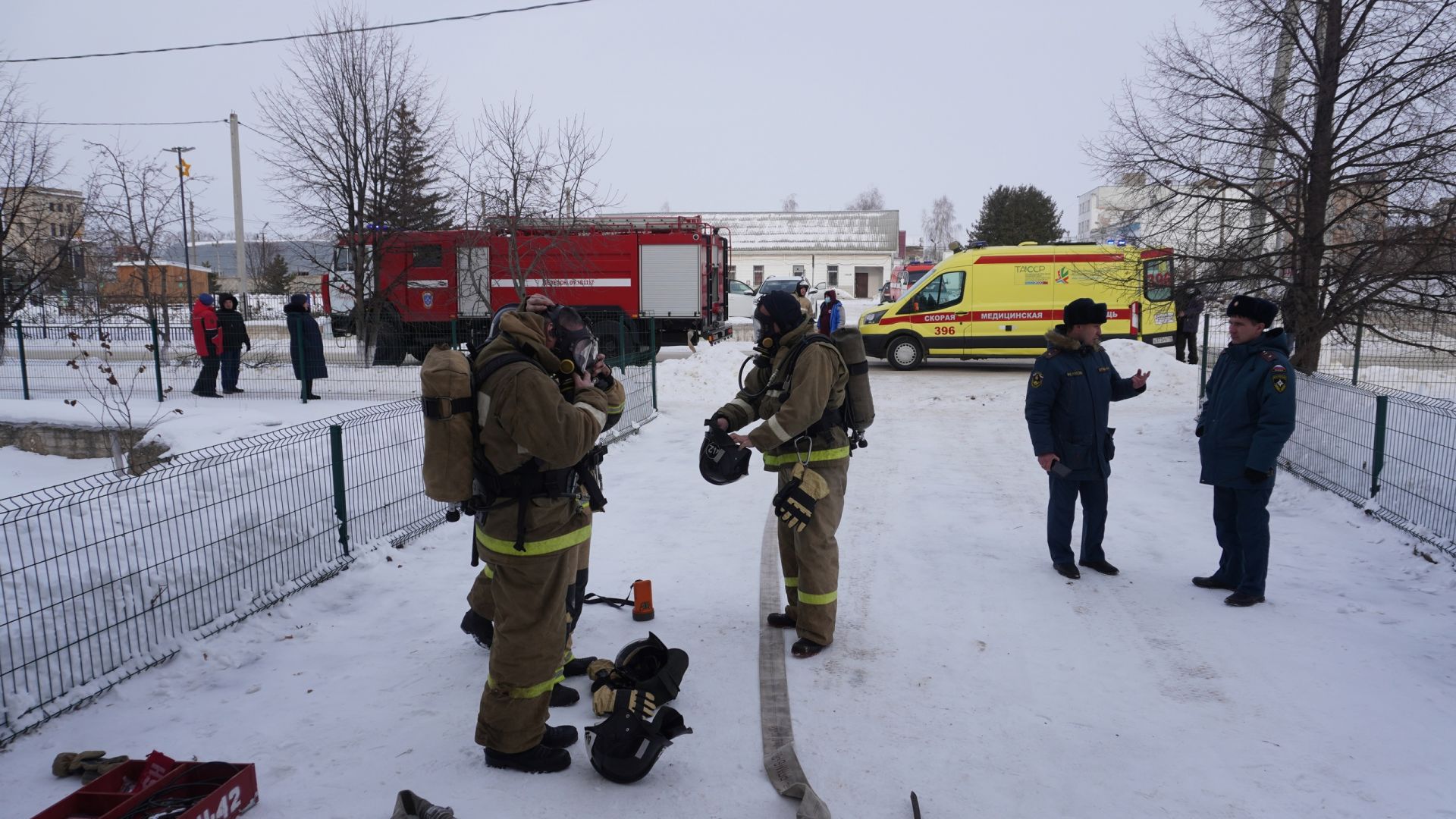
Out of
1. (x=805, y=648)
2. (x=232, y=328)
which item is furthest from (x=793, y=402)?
(x=232, y=328)

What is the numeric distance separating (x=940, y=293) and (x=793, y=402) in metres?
13.9

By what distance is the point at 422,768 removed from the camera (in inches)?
133

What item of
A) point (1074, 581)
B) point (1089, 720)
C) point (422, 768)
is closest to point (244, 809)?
point (422, 768)

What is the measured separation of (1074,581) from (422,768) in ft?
13.7

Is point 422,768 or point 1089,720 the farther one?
point 1089,720

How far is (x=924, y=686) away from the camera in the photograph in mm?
4121

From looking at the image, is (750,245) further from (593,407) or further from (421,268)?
(593,407)

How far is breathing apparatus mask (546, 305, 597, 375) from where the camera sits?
354 centimetres

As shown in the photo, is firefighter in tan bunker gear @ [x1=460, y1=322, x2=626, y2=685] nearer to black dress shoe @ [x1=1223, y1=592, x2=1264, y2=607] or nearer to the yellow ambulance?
black dress shoe @ [x1=1223, y1=592, x2=1264, y2=607]

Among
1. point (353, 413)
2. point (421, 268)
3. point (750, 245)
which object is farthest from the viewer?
point (750, 245)

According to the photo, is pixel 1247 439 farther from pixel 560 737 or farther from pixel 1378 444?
pixel 560 737

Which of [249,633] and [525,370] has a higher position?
[525,370]

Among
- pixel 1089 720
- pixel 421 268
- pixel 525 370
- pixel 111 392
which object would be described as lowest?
pixel 1089 720

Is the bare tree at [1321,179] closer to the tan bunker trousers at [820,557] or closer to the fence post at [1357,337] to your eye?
the fence post at [1357,337]
